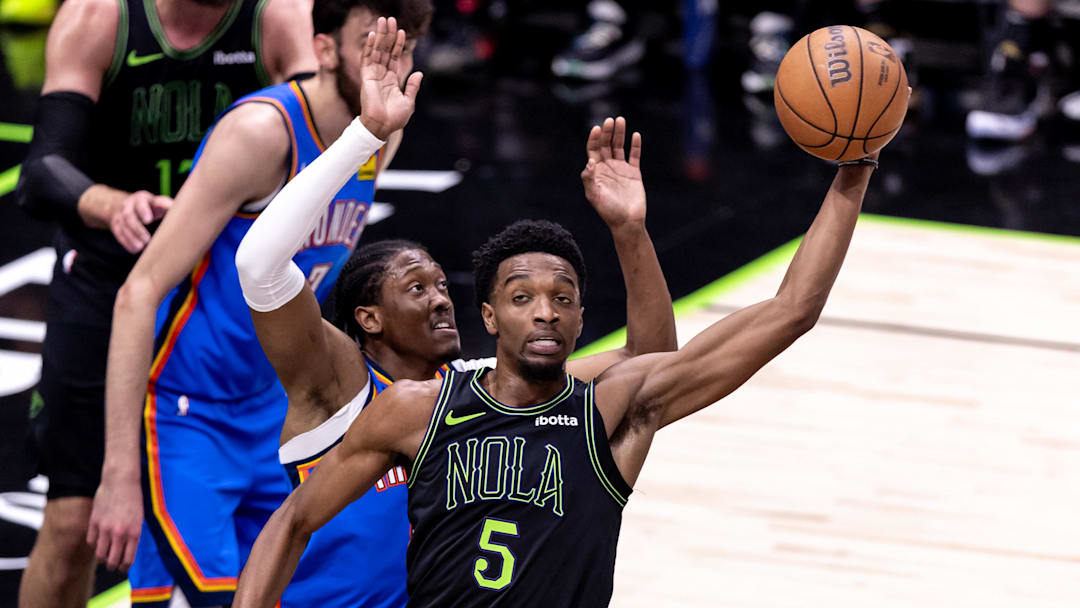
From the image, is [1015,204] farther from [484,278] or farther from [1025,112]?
[484,278]

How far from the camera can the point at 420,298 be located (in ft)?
11.3

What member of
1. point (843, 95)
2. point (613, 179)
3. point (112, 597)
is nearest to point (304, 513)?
point (613, 179)

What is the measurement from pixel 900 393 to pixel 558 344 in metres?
3.86

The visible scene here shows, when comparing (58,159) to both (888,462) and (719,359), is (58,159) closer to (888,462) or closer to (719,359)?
(719,359)

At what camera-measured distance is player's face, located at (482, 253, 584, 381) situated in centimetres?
294

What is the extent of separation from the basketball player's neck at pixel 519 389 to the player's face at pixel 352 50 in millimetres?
1073

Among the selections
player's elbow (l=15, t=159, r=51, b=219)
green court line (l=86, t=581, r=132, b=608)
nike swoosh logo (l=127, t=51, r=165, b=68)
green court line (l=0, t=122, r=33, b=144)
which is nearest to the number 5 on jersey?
player's elbow (l=15, t=159, r=51, b=219)

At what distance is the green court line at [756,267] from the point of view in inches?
263

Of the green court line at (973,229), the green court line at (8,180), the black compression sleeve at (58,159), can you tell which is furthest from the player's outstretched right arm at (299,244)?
the green court line at (973,229)

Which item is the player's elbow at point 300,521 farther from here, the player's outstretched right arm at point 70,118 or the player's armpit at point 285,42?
the player's armpit at point 285,42

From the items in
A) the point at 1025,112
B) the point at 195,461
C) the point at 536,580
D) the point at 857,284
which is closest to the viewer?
the point at 536,580

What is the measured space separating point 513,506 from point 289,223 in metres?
0.70

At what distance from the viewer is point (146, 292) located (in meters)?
3.63

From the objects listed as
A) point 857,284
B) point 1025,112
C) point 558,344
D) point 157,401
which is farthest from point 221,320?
point 1025,112
